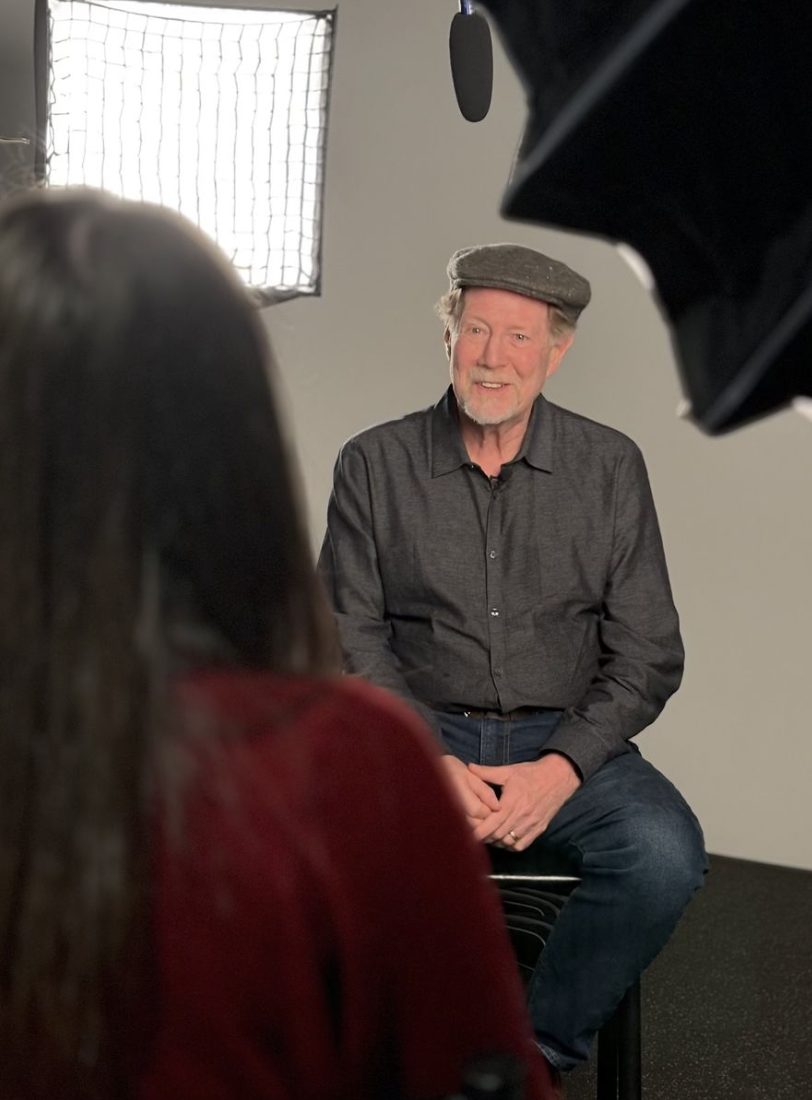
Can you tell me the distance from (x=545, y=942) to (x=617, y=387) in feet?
4.91

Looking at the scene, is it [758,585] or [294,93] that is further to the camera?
[758,585]

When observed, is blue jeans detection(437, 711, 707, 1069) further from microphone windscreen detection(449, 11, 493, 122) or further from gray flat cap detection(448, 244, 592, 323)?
microphone windscreen detection(449, 11, 493, 122)

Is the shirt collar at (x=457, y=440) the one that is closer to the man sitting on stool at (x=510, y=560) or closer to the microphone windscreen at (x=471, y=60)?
the man sitting on stool at (x=510, y=560)

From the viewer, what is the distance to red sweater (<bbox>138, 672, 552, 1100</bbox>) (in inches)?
25.4

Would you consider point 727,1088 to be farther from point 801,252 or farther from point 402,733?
point 801,252

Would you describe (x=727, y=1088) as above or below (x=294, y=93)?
below

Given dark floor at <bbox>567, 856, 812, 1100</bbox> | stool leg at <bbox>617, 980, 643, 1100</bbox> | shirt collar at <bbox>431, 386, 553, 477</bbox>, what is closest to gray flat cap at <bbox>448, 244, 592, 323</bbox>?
shirt collar at <bbox>431, 386, 553, 477</bbox>

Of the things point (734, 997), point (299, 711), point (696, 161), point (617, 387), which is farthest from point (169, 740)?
point (617, 387)

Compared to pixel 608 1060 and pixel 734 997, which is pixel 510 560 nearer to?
pixel 608 1060

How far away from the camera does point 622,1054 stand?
1962mm

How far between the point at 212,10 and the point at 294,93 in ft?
0.77

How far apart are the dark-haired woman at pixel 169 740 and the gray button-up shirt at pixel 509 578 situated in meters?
1.50

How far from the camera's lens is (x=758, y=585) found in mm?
3109

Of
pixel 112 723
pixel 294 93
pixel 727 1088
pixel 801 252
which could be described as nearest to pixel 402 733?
pixel 112 723
